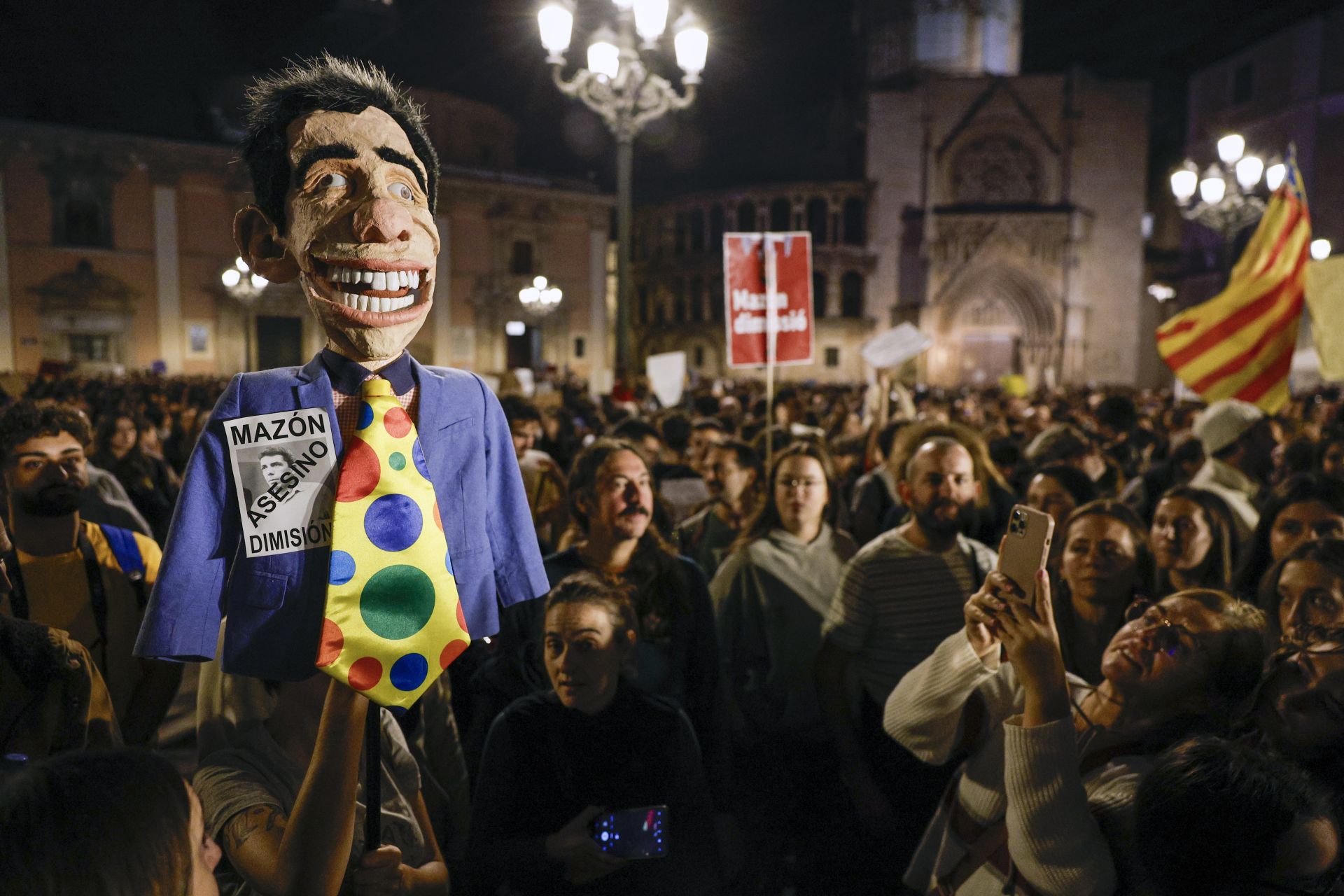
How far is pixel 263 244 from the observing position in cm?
157

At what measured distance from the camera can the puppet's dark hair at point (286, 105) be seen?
153cm

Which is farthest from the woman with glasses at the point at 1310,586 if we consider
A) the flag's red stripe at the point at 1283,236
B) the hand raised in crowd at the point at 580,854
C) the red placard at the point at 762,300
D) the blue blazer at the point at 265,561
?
the flag's red stripe at the point at 1283,236

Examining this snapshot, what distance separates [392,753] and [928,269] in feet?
129

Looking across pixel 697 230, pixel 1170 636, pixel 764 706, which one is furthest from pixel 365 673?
pixel 697 230

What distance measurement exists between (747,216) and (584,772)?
41.2 meters

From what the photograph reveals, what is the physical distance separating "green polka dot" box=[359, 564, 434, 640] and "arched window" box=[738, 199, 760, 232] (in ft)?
135

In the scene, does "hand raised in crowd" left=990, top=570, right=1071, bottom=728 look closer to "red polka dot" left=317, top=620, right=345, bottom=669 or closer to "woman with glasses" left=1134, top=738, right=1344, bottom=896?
"woman with glasses" left=1134, top=738, right=1344, bottom=896

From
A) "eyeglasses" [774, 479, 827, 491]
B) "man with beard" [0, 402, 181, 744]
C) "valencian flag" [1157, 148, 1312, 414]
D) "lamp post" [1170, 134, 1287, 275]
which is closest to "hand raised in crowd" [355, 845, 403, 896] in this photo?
"man with beard" [0, 402, 181, 744]

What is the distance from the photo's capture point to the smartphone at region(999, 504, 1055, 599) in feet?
5.30

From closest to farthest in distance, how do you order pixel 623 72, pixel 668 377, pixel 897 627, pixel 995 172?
pixel 897 627 → pixel 623 72 → pixel 668 377 → pixel 995 172

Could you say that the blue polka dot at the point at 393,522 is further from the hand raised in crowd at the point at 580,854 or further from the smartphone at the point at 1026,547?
the hand raised in crowd at the point at 580,854

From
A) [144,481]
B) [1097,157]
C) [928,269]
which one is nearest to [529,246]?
[928,269]

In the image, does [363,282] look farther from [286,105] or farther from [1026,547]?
[1026,547]

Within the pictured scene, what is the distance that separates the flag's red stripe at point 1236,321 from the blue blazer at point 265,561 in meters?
5.36
